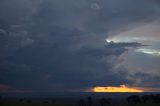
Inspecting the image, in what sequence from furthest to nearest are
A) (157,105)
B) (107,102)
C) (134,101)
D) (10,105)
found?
(107,102)
(134,101)
(157,105)
(10,105)

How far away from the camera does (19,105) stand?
5007 inches

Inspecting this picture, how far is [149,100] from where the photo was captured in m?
182

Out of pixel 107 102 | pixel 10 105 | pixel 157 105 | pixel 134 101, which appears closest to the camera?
pixel 10 105

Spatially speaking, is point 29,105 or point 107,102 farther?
point 107,102

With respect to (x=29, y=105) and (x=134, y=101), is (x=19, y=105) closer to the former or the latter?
(x=29, y=105)

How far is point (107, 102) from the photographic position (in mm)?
193500

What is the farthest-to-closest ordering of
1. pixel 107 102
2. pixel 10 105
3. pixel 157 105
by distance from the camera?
pixel 107 102, pixel 157 105, pixel 10 105

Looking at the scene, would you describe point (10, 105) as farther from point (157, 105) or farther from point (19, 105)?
point (157, 105)

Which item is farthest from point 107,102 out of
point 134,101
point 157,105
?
point 157,105

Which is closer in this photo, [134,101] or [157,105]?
[157,105]

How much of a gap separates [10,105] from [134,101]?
78130 millimetres

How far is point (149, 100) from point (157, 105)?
134 ft

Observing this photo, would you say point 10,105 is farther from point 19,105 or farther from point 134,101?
point 134,101

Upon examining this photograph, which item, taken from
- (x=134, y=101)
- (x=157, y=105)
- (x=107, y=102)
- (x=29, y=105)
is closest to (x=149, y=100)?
(x=134, y=101)
